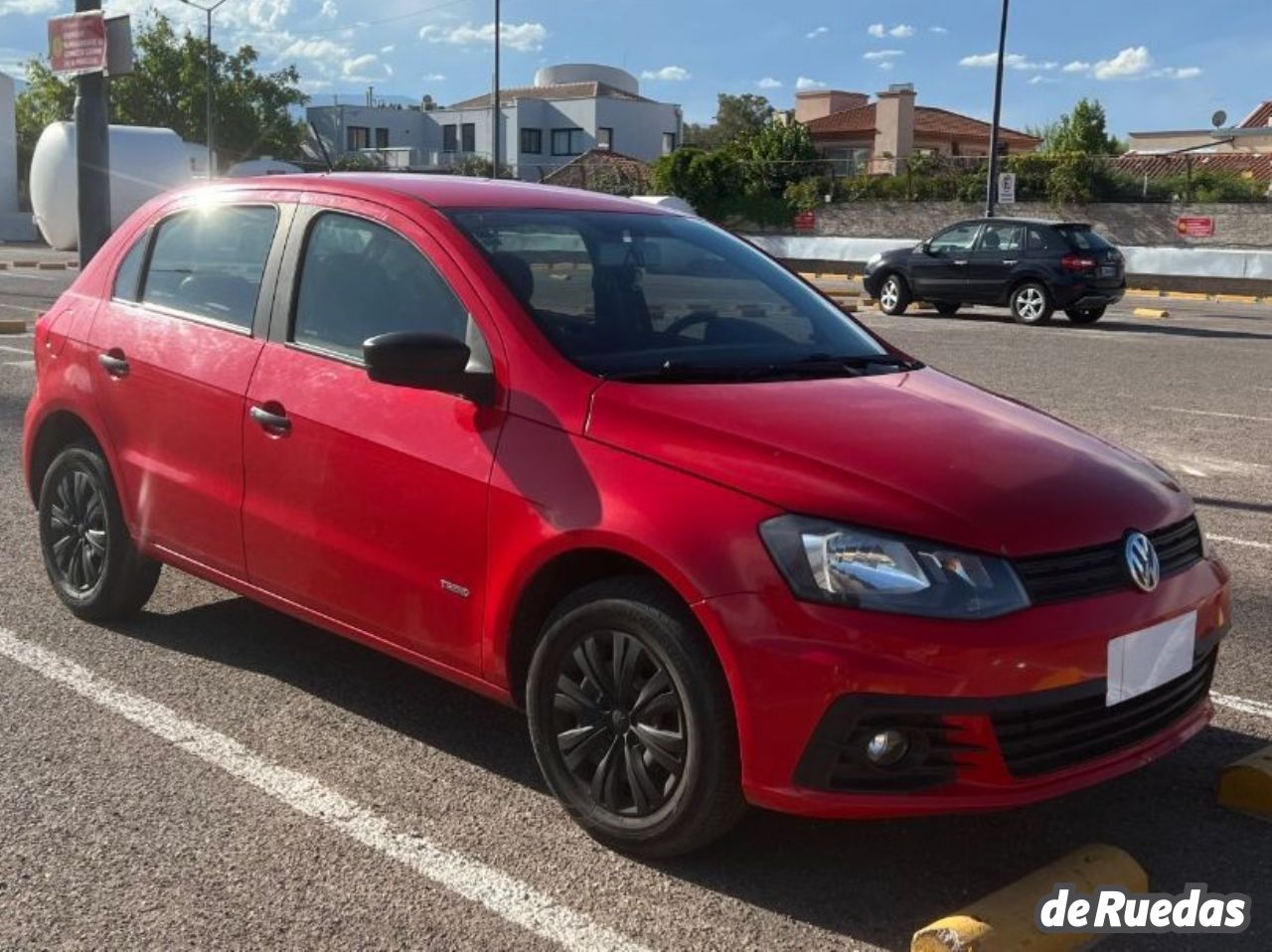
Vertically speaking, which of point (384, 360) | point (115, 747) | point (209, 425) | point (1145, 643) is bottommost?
Result: point (115, 747)

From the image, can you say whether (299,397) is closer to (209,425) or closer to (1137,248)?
(209,425)

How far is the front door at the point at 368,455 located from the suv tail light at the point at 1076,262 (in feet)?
56.2

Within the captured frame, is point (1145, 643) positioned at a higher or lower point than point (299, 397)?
lower

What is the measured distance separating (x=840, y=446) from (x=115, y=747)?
2.32 m

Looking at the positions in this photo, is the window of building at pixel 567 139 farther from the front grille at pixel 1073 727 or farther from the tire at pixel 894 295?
the front grille at pixel 1073 727

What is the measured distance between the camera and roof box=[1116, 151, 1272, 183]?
39.1 meters

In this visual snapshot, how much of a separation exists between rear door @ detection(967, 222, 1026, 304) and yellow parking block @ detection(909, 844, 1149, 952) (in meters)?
18.3

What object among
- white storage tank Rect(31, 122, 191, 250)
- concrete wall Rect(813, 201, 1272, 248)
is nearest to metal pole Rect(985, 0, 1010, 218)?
concrete wall Rect(813, 201, 1272, 248)

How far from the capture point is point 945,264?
2155cm

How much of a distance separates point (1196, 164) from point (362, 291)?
4401cm

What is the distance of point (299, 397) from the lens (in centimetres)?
418

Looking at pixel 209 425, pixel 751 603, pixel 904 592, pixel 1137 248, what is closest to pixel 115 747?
pixel 209 425

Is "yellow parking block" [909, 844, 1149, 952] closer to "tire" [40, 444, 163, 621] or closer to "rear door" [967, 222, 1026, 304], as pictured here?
"tire" [40, 444, 163, 621]

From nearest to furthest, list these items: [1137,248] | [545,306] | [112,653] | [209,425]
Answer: [545,306] → [209,425] → [112,653] → [1137,248]
